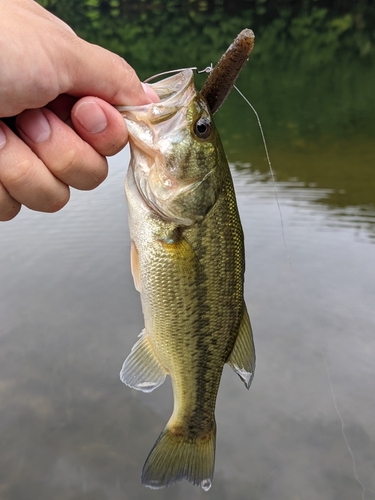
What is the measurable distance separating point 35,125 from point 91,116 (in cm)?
20

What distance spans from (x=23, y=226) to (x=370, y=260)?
512cm

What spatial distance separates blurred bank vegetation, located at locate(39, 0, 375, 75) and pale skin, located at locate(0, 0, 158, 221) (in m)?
19.6

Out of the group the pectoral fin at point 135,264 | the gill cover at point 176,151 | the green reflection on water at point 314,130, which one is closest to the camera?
the gill cover at point 176,151

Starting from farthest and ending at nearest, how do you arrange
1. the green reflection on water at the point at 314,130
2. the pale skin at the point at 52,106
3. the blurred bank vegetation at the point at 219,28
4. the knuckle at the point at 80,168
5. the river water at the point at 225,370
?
the blurred bank vegetation at the point at 219,28 < the green reflection on water at the point at 314,130 < the river water at the point at 225,370 < the knuckle at the point at 80,168 < the pale skin at the point at 52,106

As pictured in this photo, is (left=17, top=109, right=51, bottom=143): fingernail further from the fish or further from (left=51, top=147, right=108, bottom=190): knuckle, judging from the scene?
the fish

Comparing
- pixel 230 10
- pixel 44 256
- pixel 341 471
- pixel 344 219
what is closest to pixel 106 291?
pixel 44 256

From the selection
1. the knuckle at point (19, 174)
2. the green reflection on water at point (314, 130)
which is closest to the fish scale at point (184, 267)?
the knuckle at point (19, 174)

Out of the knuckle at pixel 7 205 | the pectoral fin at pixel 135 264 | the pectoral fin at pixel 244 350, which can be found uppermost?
the knuckle at pixel 7 205

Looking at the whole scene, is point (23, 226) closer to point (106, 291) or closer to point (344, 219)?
point (106, 291)

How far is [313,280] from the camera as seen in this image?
18.6 ft

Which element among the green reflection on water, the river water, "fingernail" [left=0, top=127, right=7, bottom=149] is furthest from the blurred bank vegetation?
"fingernail" [left=0, top=127, right=7, bottom=149]

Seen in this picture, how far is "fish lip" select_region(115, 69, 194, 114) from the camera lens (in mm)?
1748

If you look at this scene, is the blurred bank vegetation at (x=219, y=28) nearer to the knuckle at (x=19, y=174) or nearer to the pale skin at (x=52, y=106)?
the pale skin at (x=52, y=106)

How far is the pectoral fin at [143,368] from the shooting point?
2.16m
